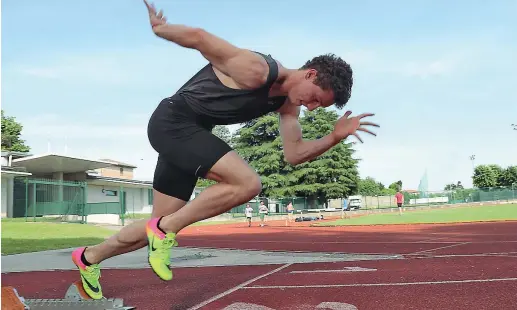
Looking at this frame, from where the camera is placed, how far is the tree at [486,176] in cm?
9208

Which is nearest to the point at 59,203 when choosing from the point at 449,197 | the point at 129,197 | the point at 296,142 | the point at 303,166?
the point at 129,197

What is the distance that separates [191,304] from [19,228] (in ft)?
54.5

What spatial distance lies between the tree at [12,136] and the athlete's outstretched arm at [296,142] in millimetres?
54673

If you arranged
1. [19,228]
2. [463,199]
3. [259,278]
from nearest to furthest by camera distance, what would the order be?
[259,278], [19,228], [463,199]

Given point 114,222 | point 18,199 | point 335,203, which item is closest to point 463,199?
point 335,203

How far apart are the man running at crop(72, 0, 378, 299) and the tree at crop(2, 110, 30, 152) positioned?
179 feet

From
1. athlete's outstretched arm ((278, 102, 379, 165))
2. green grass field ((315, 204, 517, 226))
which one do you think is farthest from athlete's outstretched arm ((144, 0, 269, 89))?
green grass field ((315, 204, 517, 226))

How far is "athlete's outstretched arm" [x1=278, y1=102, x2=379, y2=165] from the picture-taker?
11.4 feet

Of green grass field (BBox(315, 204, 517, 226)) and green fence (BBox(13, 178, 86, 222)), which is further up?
green fence (BBox(13, 178, 86, 222))

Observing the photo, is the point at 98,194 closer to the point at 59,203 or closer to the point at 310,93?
the point at 59,203

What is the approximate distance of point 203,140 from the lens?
3059mm

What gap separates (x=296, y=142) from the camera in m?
3.66

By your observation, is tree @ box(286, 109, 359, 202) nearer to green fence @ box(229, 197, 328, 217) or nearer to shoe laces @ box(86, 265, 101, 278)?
green fence @ box(229, 197, 328, 217)

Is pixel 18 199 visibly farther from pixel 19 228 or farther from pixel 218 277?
pixel 218 277
